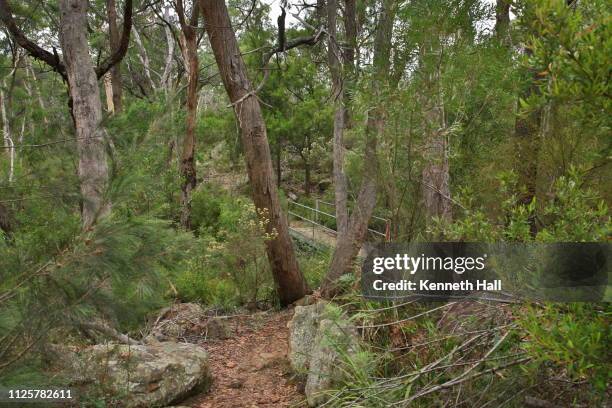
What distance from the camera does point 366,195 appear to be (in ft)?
22.1

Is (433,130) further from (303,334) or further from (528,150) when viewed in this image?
(303,334)

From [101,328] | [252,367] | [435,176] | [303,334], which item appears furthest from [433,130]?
[252,367]

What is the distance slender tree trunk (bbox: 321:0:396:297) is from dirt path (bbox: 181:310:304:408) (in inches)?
36.6

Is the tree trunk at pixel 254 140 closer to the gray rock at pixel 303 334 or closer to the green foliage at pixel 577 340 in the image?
the gray rock at pixel 303 334

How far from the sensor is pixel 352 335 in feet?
12.5

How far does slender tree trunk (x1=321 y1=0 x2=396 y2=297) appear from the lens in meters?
5.03

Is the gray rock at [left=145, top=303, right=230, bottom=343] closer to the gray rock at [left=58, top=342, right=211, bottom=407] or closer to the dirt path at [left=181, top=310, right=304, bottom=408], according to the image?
the dirt path at [left=181, top=310, right=304, bottom=408]

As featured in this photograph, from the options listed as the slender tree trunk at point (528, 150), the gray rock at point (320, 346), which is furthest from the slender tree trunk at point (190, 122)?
the slender tree trunk at point (528, 150)

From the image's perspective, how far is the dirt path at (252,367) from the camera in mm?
4578

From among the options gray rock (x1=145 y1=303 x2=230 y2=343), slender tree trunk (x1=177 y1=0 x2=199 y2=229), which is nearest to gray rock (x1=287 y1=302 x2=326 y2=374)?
gray rock (x1=145 y1=303 x2=230 y2=343)

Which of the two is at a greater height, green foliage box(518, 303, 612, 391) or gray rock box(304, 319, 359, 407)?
green foliage box(518, 303, 612, 391)

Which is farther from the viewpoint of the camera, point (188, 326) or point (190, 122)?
point (190, 122)

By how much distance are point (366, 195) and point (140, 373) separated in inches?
143

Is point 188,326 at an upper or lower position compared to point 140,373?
lower
